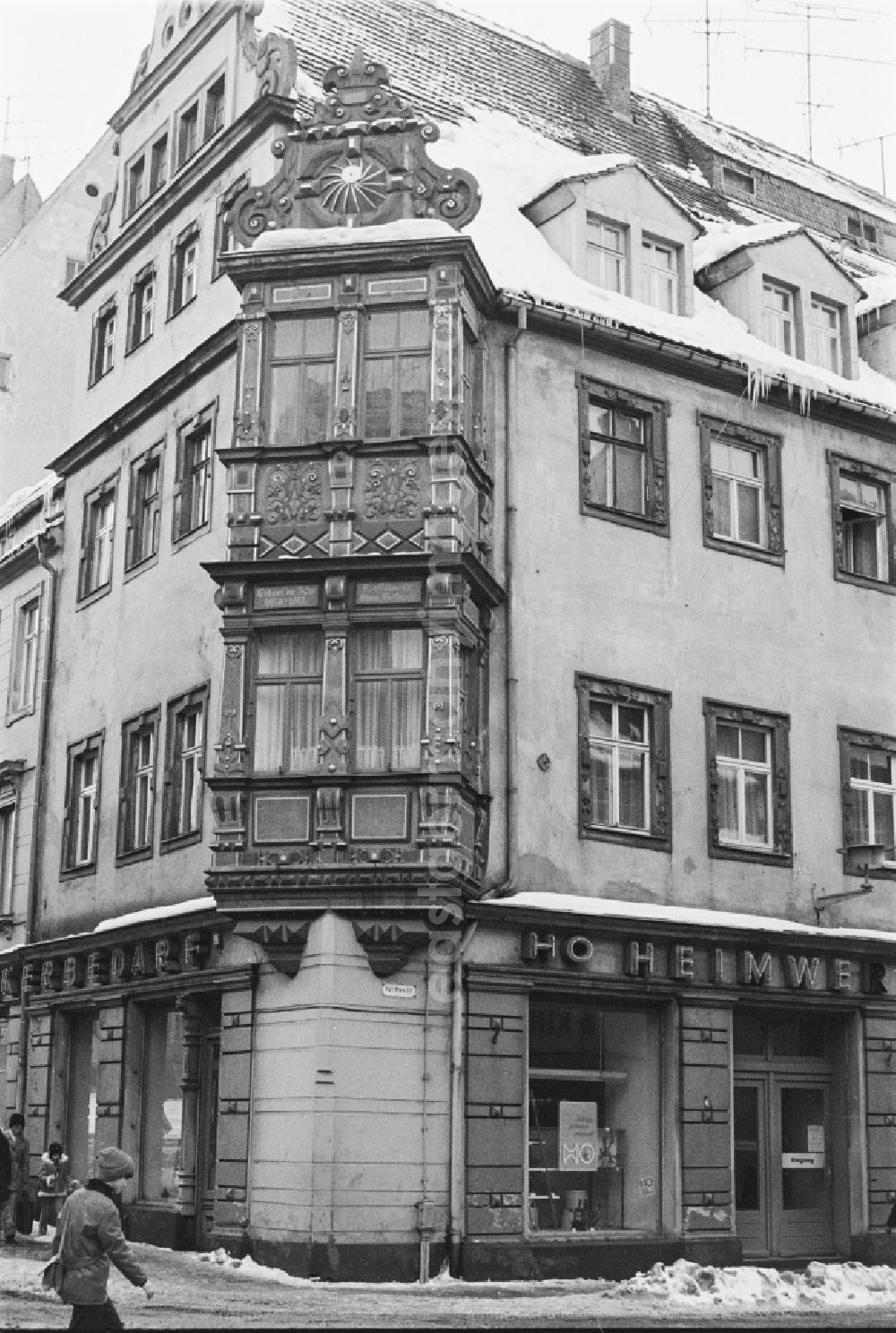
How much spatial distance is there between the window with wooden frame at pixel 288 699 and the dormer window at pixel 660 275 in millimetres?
7976

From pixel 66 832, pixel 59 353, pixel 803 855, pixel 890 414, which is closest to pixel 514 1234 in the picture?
pixel 803 855

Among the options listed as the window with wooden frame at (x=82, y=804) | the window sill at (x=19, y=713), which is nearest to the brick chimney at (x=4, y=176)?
the window sill at (x=19, y=713)

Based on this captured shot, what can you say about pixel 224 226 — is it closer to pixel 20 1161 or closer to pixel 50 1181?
pixel 20 1161

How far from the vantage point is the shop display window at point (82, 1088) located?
2614cm

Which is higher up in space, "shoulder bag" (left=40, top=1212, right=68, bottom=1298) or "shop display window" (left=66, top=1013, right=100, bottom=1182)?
"shop display window" (left=66, top=1013, right=100, bottom=1182)

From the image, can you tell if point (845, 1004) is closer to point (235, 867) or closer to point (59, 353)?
point (235, 867)

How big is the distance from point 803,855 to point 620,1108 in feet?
14.3

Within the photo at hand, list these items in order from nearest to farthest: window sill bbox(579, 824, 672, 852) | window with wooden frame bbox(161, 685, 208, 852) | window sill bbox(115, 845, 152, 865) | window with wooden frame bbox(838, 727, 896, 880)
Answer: window sill bbox(579, 824, 672, 852) → window with wooden frame bbox(161, 685, 208, 852) → window sill bbox(115, 845, 152, 865) → window with wooden frame bbox(838, 727, 896, 880)

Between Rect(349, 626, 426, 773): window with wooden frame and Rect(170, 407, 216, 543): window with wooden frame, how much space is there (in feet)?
13.4

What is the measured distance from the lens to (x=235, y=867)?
21.0 metres

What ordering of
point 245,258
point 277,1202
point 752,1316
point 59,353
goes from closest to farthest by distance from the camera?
point 752,1316, point 277,1202, point 245,258, point 59,353

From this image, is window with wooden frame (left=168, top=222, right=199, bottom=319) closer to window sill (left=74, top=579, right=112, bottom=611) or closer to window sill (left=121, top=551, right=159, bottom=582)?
window sill (left=121, top=551, right=159, bottom=582)

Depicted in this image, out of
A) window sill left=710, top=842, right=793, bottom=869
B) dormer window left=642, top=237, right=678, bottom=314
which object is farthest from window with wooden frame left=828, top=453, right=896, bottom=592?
window sill left=710, top=842, right=793, bottom=869

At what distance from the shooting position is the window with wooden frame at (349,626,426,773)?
21.2 metres
